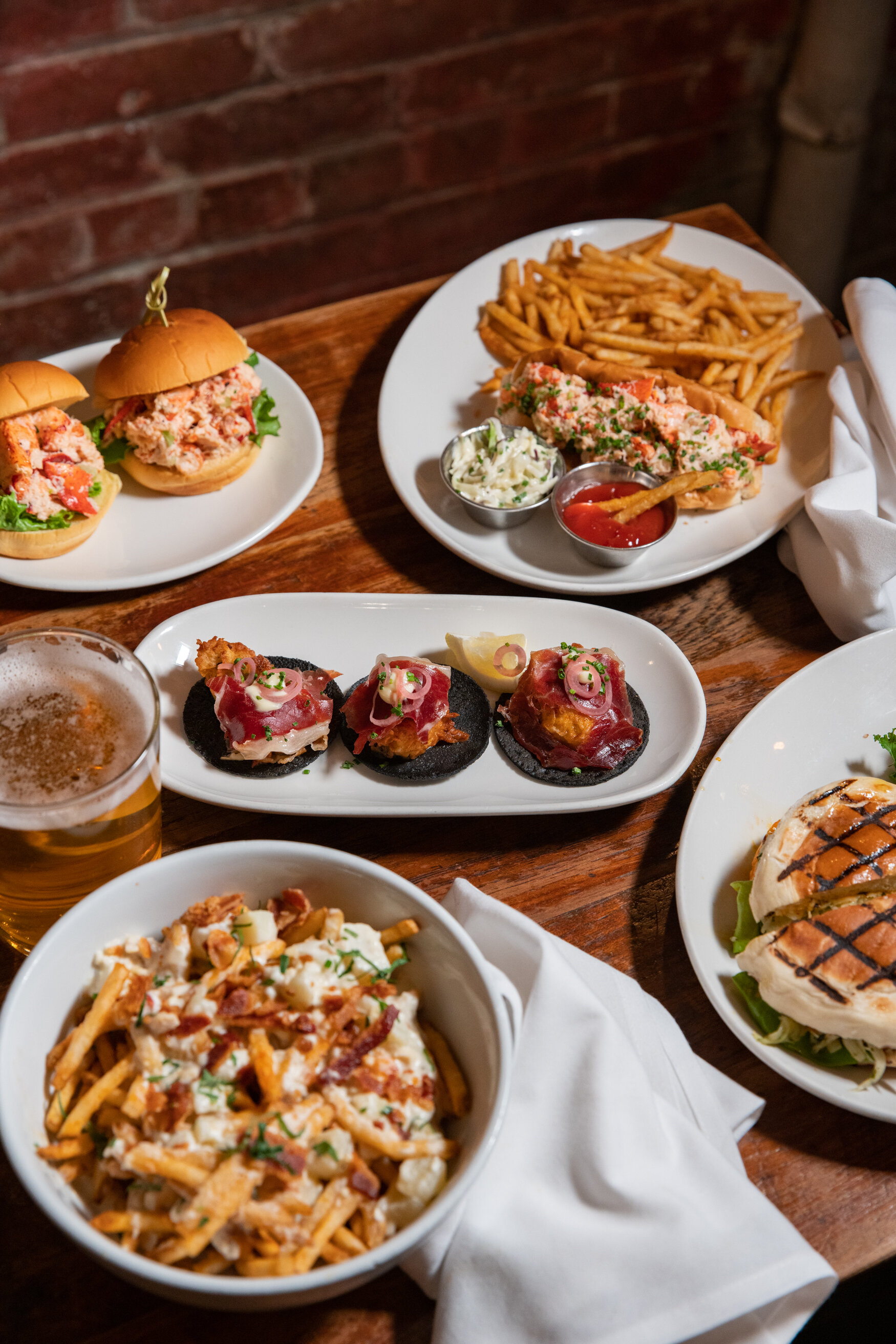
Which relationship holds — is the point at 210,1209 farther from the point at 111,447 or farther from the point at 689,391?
the point at 689,391

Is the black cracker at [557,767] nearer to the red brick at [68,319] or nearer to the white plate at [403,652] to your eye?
the white plate at [403,652]

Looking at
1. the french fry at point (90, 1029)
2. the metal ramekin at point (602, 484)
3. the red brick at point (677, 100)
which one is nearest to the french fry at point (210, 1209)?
the french fry at point (90, 1029)

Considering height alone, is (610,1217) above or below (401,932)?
below

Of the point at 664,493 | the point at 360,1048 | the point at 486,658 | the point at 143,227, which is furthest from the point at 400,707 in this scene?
the point at 143,227

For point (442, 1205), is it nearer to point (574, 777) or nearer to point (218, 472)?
point (574, 777)

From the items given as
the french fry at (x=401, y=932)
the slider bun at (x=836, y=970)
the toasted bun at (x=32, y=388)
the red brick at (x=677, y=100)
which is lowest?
the slider bun at (x=836, y=970)

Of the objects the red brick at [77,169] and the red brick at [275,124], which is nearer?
the red brick at [77,169]
